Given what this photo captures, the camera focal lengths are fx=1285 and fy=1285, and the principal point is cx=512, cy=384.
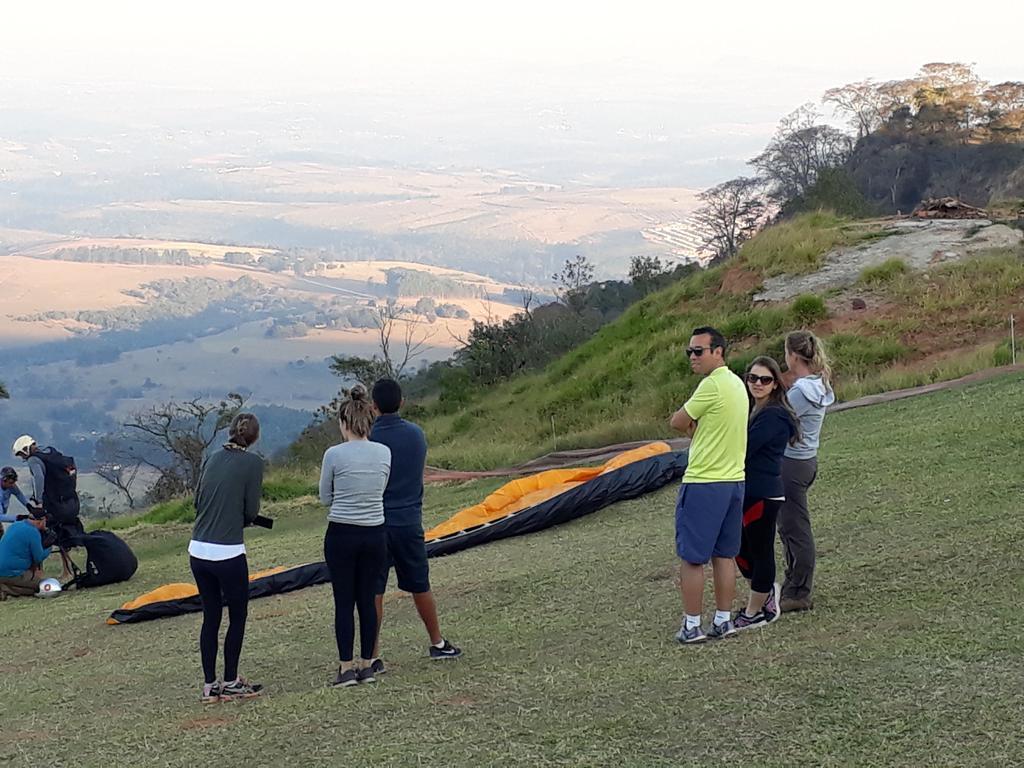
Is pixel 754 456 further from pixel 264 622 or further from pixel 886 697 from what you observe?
pixel 264 622

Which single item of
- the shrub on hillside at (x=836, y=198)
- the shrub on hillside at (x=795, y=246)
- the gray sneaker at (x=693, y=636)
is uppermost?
the shrub on hillside at (x=836, y=198)

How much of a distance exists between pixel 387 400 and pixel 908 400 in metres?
10.7

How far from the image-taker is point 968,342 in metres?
20.7

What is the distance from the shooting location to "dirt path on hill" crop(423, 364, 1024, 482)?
16.8 metres

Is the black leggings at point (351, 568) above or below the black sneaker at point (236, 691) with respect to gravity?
above

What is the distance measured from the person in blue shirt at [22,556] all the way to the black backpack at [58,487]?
0.52 feet

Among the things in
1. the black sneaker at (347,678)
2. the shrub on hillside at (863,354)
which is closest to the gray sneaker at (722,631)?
the black sneaker at (347,678)

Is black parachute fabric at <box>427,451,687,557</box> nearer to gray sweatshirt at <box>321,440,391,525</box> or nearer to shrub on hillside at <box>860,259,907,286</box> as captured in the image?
gray sweatshirt at <box>321,440,391,525</box>

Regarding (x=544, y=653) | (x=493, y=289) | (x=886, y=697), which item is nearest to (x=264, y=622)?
(x=544, y=653)

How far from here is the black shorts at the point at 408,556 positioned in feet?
24.2

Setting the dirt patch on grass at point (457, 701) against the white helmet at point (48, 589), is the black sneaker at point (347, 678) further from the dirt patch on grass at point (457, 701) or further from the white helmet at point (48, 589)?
the white helmet at point (48, 589)

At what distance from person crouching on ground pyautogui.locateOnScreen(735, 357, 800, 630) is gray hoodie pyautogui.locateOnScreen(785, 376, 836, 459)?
12cm

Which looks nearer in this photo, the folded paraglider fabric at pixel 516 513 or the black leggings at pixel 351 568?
the black leggings at pixel 351 568

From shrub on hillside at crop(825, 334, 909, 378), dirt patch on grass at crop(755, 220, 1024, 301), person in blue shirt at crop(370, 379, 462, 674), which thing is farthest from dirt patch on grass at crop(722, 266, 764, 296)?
person in blue shirt at crop(370, 379, 462, 674)
